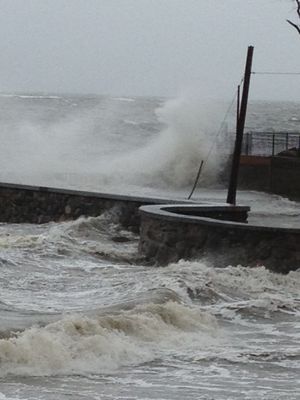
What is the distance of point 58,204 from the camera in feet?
61.7

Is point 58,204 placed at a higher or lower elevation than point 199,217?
lower

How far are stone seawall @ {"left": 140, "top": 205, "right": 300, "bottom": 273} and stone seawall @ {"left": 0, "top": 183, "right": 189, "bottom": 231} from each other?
2.76 m

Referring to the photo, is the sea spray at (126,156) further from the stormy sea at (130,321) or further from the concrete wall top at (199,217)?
the concrete wall top at (199,217)

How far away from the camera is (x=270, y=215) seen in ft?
71.3

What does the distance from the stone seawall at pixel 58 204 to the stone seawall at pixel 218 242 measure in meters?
2.76

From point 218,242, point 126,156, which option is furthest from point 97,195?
point 126,156

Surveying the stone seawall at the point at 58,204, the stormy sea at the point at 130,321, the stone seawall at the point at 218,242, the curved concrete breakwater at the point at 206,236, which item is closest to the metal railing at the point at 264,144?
the stormy sea at the point at 130,321

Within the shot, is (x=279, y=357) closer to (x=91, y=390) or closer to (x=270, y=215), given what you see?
(x=91, y=390)

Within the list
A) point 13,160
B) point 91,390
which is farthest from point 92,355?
point 13,160

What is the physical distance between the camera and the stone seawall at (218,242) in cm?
1278

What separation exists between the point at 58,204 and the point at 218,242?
6.32 m

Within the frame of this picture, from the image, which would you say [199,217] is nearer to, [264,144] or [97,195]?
[97,195]

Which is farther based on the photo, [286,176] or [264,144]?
[264,144]

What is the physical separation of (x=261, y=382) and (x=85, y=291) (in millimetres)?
4309
